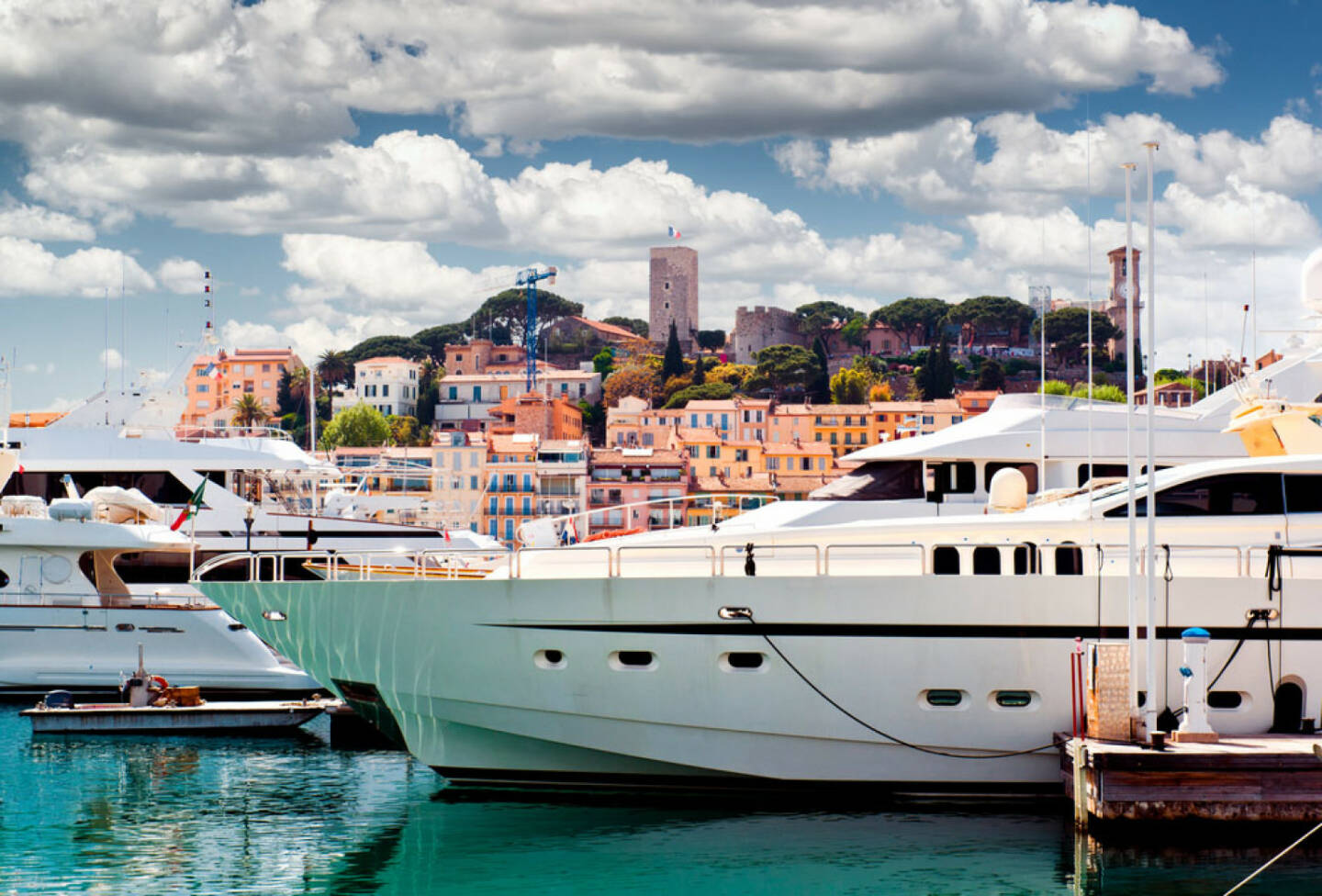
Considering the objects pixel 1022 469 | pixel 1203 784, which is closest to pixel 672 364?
pixel 1022 469

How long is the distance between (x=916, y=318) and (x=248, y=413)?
65421 mm

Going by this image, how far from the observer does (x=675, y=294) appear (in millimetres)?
153125

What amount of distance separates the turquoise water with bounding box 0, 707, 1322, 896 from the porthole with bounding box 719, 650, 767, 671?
52.7 inches

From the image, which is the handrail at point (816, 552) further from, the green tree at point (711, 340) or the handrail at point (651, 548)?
the green tree at point (711, 340)

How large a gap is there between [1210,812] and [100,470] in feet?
67.7

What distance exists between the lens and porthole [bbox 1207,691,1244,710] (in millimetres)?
12477

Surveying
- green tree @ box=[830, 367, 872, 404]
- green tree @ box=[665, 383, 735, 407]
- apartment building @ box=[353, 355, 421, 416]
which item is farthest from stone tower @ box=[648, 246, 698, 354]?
green tree @ box=[830, 367, 872, 404]

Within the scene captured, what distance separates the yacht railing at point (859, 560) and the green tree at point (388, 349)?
120 metres

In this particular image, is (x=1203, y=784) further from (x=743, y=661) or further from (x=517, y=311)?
(x=517, y=311)

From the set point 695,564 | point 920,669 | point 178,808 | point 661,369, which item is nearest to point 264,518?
point 178,808

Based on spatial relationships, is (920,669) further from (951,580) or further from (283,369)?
(283,369)

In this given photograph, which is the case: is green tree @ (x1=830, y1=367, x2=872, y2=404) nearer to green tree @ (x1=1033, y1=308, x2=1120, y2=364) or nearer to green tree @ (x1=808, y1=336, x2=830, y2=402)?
green tree @ (x1=808, y1=336, x2=830, y2=402)

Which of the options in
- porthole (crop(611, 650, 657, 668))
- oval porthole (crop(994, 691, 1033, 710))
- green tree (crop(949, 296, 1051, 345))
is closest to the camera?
oval porthole (crop(994, 691, 1033, 710))

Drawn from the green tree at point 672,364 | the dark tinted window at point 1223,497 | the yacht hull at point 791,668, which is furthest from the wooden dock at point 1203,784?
the green tree at point 672,364
